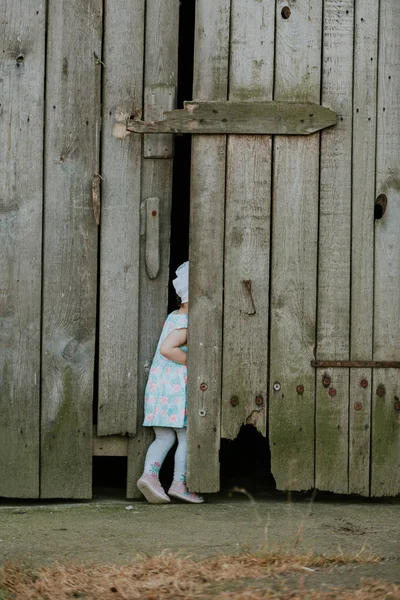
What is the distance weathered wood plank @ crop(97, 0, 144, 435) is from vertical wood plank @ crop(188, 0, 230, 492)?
0.29 meters

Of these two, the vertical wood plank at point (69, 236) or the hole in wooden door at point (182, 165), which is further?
the hole in wooden door at point (182, 165)

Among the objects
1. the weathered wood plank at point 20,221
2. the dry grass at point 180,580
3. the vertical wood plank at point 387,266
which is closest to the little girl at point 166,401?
the weathered wood plank at point 20,221

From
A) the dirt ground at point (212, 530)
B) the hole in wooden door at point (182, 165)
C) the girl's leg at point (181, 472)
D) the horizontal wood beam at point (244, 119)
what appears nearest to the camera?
the dirt ground at point (212, 530)

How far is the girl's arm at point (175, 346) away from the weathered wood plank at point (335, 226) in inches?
26.7

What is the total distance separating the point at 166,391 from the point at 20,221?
112cm

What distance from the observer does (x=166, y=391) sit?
504cm

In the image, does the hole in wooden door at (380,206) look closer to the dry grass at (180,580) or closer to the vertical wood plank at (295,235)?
the vertical wood plank at (295,235)

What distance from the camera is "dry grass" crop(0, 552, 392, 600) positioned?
3.46 meters

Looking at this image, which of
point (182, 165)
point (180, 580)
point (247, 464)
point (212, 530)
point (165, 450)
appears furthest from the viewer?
point (182, 165)

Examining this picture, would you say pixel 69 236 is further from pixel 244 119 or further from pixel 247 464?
pixel 247 464

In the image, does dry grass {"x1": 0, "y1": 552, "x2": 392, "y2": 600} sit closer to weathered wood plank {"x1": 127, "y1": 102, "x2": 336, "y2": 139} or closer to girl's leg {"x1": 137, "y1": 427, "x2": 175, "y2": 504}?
girl's leg {"x1": 137, "y1": 427, "x2": 175, "y2": 504}

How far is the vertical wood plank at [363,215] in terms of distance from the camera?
504 cm

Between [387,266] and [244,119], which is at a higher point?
[244,119]

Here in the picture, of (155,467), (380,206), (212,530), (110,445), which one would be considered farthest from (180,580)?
(380,206)
